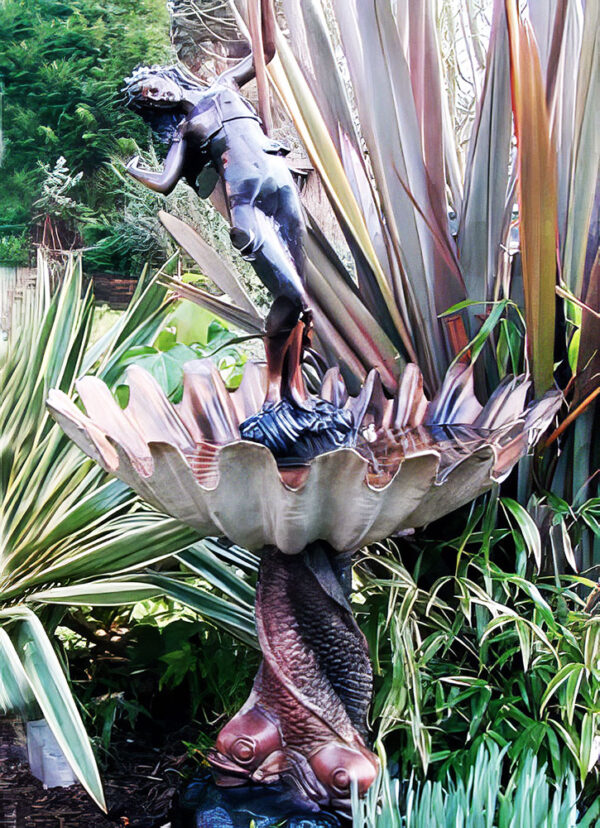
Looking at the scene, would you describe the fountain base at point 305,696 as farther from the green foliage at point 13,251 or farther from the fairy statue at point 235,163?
the green foliage at point 13,251

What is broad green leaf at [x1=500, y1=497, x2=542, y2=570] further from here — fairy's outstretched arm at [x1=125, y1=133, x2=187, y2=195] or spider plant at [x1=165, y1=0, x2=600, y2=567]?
fairy's outstretched arm at [x1=125, y1=133, x2=187, y2=195]

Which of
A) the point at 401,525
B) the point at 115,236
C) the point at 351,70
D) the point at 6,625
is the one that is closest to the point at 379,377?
the point at 401,525

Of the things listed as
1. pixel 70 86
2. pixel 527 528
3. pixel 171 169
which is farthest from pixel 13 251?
pixel 527 528

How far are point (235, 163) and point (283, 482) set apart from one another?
0.37 metres

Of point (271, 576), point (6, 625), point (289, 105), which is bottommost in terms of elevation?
point (6, 625)

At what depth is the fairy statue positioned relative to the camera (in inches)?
36.8

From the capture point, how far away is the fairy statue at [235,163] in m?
0.94

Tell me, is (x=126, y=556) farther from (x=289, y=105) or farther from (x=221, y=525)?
(x=289, y=105)

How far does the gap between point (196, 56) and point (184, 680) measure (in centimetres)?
209

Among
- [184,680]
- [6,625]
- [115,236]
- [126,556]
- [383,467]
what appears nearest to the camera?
[383,467]

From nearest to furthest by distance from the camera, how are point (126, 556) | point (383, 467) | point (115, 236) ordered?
point (383, 467)
point (126, 556)
point (115, 236)

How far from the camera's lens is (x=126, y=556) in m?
1.42

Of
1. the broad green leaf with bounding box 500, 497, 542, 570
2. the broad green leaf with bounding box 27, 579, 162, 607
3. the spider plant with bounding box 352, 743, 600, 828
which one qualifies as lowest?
the broad green leaf with bounding box 27, 579, 162, 607

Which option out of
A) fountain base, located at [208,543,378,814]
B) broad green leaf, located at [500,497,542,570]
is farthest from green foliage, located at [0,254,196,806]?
broad green leaf, located at [500,497,542,570]
